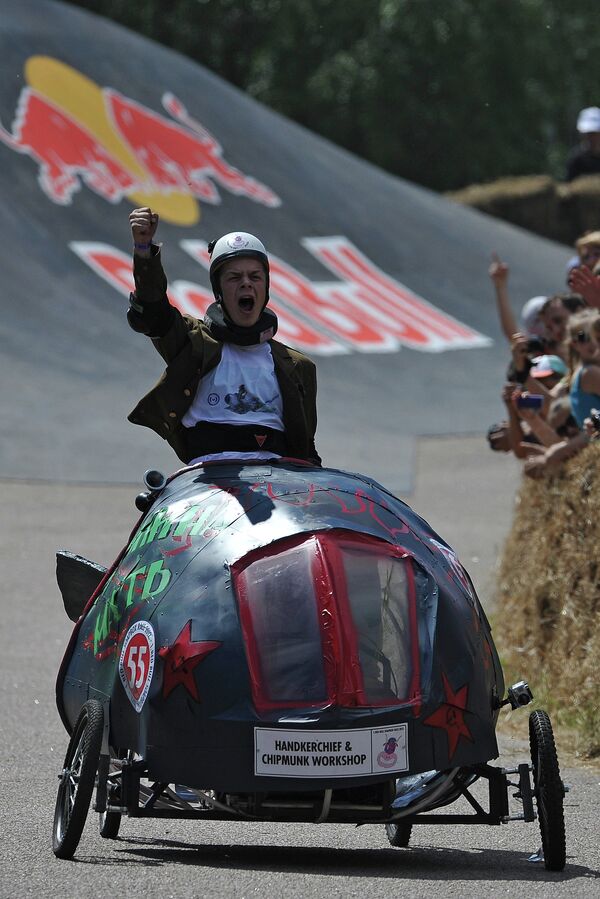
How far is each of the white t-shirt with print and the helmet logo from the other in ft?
1.27

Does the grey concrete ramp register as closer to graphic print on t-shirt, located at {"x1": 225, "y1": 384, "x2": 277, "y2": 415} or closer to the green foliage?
graphic print on t-shirt, located at {"x1": 225, "y1": 384, "x2": 277, "y2": 415}

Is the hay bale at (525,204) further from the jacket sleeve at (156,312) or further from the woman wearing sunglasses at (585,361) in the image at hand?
the jacket sleeve at (156,312)

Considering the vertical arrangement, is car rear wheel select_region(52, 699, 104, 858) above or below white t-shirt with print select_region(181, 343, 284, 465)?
below

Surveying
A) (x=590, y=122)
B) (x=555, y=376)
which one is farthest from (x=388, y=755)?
(x=590, y=122)

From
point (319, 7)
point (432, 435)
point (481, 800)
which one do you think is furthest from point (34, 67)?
point (319, 7)

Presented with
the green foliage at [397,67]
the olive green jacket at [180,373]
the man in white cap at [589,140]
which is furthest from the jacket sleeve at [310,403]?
the green foliage at [397,67]

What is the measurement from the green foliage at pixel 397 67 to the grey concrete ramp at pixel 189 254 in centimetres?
1774

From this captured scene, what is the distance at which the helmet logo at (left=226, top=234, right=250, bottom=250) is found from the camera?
664 cm

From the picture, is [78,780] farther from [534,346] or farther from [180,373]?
[534,346]

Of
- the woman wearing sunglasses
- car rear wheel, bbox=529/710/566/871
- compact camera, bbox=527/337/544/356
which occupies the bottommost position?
car rear wheel, bbox=529/710/566/871

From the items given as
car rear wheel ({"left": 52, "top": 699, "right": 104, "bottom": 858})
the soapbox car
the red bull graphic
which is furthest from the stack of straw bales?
car rear wheel ({"left": 52, "top": 699, "right": 104, "bottom": 858})

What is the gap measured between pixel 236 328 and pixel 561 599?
3.53 m

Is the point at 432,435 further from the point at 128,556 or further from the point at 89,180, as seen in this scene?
the point at 128,556

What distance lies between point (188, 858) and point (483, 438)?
15.1 meters
